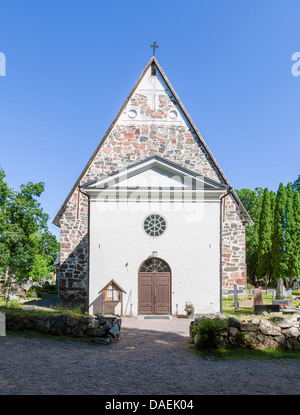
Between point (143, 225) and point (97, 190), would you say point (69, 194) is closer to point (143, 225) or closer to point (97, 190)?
point (97, 190)

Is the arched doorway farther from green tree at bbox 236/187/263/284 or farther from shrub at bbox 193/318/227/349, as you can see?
green tree at bbox 236/187/263/284

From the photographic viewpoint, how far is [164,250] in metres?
16.0

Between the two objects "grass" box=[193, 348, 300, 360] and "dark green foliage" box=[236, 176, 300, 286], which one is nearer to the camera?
"grass" box=[193, 348, 300, 360]

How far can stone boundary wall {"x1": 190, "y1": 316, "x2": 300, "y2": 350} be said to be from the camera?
9.52 metres

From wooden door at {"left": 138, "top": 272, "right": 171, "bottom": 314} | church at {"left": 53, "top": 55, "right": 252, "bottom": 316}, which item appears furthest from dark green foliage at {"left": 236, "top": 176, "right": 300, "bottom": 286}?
wooden door at {"left": 138, "top": 272, "right": 171, "bottom": 314}

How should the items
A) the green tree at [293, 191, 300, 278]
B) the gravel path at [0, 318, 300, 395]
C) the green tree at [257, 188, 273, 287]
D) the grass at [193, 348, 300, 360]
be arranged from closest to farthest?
the gravel path at [0, 318, 300, 395] < the grass at [193, 348, 300, 360] < the green tree at [293, 191, 300, 278] < the green tree at [257, 188, 273, 287]

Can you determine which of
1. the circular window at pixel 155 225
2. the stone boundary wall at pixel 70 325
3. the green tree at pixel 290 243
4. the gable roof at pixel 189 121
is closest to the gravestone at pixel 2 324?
the stone boundary wall at pixel 70 325

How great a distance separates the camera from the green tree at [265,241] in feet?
123

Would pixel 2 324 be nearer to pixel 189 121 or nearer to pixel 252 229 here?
pixel 189 121

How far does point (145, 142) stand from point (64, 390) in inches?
636

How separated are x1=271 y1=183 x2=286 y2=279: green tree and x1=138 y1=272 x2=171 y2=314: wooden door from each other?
21218 mm

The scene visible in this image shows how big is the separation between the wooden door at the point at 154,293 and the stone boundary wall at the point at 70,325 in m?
4.72
